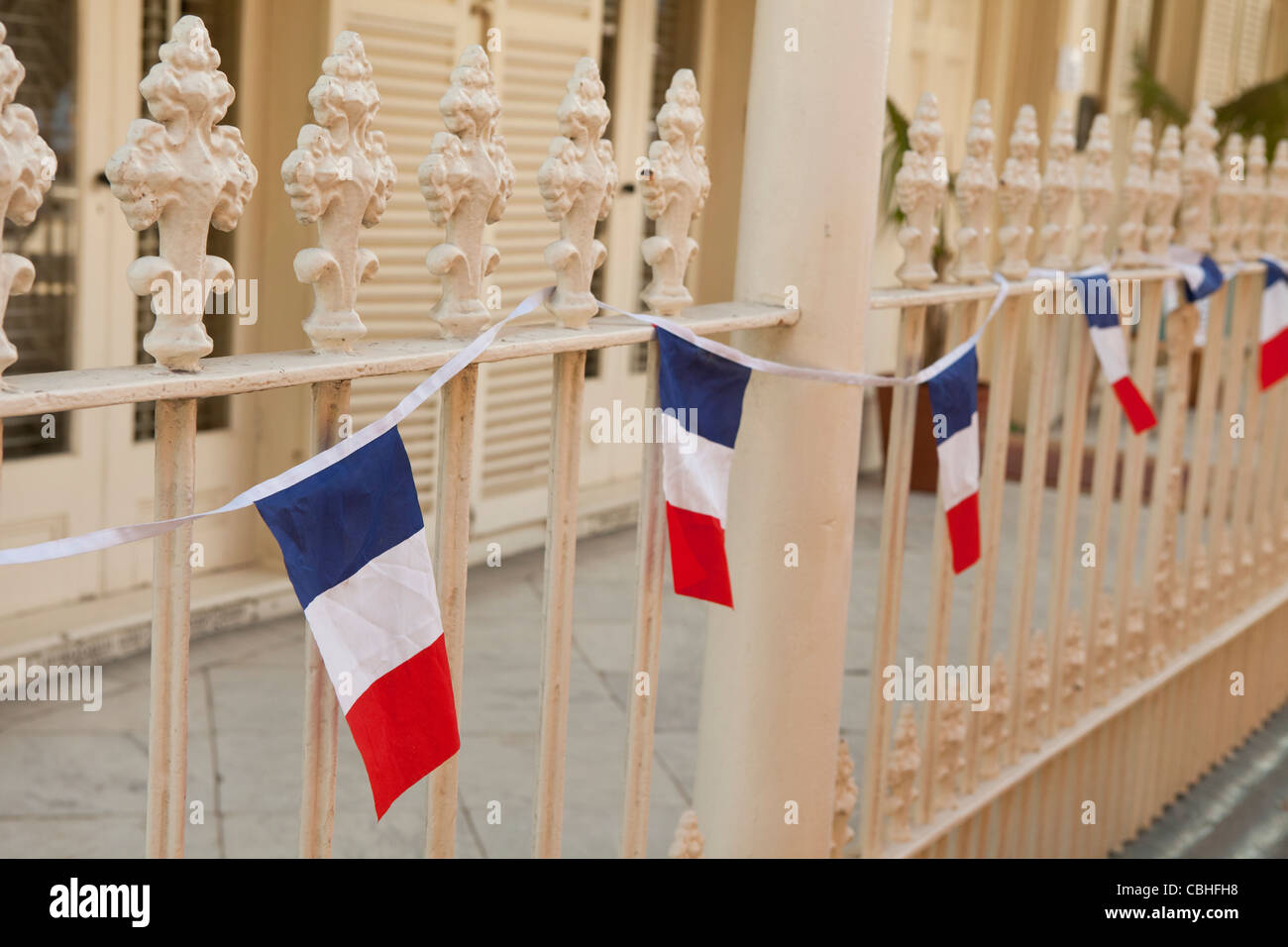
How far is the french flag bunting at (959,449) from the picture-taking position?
2381 mm

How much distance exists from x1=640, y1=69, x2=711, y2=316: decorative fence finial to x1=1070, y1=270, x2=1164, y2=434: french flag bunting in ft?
3.93

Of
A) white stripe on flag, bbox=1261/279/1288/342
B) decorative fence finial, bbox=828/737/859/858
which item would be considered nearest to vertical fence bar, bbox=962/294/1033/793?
decorative fence finial, bbox=828/737/859/858

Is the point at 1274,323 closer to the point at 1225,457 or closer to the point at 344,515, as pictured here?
the point at 1225,457

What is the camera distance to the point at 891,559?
249 centimetres

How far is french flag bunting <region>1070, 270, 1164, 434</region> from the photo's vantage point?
114 inches

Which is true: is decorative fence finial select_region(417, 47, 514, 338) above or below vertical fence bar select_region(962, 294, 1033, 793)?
above

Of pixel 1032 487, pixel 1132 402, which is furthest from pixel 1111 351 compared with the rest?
pixel 1032 487

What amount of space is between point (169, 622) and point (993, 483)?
1782 millimetres

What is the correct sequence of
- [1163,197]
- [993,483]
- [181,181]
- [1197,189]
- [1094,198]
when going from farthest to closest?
1. [1197,189]
2. [1163,197]
3. [1094,198]
4. [993,483]
5. [181,181]

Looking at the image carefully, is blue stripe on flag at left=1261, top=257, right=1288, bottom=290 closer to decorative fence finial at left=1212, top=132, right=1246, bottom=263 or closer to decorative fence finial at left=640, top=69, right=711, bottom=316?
decorative fence finial at left=1212, top=132, right=1246, bottom=263

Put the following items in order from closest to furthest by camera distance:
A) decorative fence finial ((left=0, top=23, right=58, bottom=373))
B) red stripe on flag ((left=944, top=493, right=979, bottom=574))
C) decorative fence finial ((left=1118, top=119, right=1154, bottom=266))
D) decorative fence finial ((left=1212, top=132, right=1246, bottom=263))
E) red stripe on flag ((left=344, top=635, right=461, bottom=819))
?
decorative fence finial ((left=0, top=23, right=58, bottom=373)), red stripe on flag ((left=344, top=635, right=461, bottom=819)), red stripe on flag ((left=944, top=493, right=979, bottom=574)), decorative fence finial ((left=1118, top=119, right=1154, bottom=266)), decorative fence finial ((left=1212, top=132, right=1246, bottom=263))

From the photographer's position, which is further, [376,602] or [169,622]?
[376,602]
